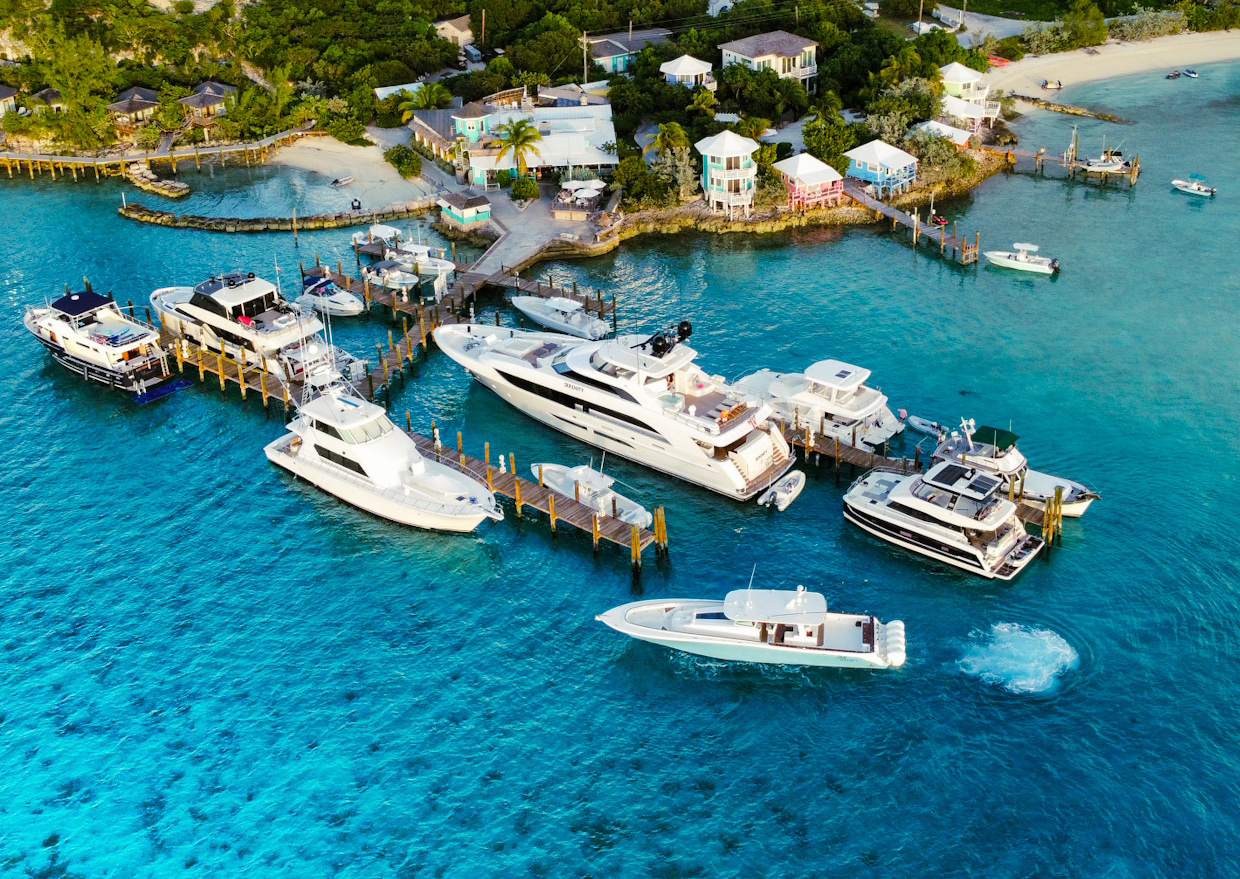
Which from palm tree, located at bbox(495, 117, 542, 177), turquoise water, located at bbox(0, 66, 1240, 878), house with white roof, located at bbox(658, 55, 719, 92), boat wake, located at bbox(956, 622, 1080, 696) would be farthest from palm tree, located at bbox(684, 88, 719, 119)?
boat wake, located at bbox(956, 622, 1080, 696)

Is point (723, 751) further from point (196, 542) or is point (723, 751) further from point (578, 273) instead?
point (578, 273)

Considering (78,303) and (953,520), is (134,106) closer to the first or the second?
(78,303)

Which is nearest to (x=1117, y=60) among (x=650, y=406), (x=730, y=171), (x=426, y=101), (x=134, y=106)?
(x=730, y=171)

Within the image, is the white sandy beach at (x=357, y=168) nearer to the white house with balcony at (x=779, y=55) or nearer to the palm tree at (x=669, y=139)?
the palm tree at (x=669, y=139)

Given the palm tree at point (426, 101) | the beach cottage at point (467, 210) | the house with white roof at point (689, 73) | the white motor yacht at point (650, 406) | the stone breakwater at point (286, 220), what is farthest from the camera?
the house with white roof at point (689, 73)

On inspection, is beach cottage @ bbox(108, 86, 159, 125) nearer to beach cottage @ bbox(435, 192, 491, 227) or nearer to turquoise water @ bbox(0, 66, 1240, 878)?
beach cottage @ bbox(435, 192, 491, 227)

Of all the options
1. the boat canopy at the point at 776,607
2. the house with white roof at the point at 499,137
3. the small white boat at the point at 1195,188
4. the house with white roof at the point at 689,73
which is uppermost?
the house with white roof at the point at 689,73

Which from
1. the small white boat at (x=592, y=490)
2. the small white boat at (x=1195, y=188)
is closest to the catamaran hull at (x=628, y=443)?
the small white boat at (x=592, y=490)
